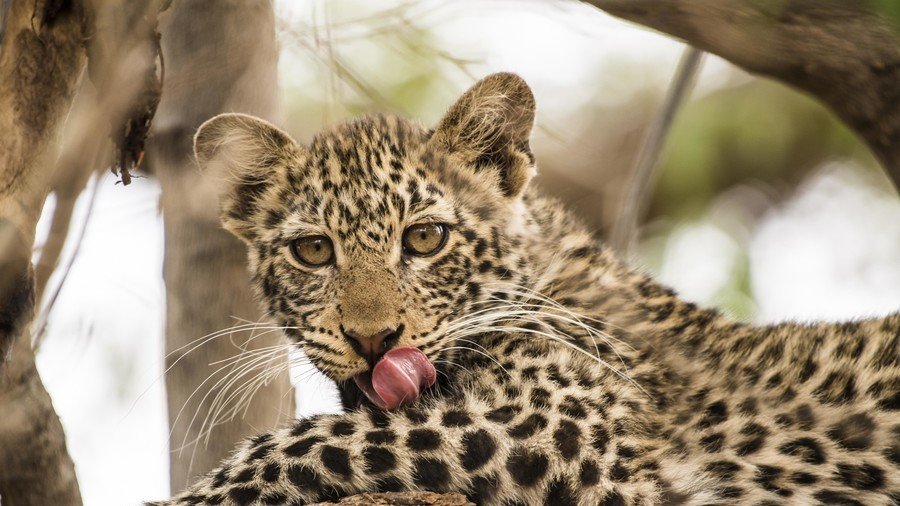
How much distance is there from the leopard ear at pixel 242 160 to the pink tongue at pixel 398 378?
1.31 metres

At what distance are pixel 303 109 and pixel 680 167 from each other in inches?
174

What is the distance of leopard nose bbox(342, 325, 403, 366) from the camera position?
19.6 ft

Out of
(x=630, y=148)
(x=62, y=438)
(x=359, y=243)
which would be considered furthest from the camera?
(x=630, y=148)

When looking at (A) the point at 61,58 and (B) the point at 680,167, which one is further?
(B) the point at 680,167

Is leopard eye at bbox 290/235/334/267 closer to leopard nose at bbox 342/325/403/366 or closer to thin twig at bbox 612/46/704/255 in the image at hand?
leopard nose at bbox 342/325/403/366

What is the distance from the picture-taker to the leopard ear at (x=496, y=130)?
6746 millimetres

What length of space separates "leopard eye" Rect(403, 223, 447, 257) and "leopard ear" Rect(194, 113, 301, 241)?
92cm

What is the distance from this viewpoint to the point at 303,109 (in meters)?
8.80

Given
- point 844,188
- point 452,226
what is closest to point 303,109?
point 452,226

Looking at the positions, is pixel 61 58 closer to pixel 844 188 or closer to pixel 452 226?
pixel 452 226

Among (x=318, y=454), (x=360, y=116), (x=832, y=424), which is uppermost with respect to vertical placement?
(x=360, y=116)

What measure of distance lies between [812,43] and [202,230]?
11.2 ft

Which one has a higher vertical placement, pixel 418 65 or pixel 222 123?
pixel 418 65

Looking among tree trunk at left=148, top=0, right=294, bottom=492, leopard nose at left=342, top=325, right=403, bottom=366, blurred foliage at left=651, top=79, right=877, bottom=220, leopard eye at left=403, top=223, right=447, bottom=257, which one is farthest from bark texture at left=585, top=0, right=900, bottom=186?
blurred foliage at left=651, top=79, right=877, bottom=220
